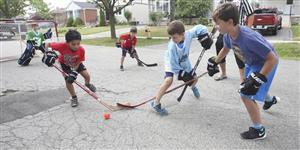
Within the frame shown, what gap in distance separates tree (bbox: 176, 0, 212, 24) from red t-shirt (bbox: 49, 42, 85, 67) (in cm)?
2929

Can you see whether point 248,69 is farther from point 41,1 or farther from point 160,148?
point 41,1

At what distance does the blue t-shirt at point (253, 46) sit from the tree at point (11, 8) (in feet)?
122

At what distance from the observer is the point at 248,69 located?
11.2 feet

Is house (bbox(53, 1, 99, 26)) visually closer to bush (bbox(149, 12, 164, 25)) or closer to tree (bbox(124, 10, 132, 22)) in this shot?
tree (bbox(124, 10, 132, 22))

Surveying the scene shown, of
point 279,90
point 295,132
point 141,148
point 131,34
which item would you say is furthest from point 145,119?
point 131,34

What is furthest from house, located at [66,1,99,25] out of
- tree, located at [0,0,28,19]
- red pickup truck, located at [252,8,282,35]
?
red pickup truck, located at [252,8,282,35]

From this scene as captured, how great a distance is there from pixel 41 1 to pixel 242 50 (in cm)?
4899

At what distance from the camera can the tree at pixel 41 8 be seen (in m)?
43.7

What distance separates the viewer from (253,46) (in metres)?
2.92

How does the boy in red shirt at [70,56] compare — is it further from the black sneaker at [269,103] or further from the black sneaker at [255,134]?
the black sneaker at [269,103]

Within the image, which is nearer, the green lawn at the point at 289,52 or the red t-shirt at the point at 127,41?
the red t-shirt at the point at 127,41

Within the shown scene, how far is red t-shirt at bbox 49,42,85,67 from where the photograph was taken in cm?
459

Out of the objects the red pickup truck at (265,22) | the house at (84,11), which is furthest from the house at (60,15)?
the red pickup truck at (265,22)

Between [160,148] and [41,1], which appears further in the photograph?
[41,1]
